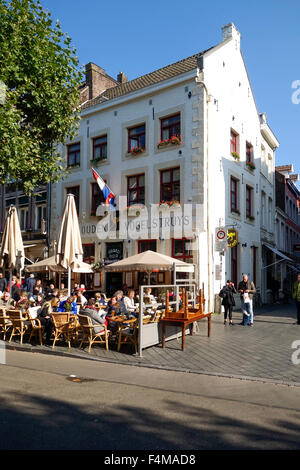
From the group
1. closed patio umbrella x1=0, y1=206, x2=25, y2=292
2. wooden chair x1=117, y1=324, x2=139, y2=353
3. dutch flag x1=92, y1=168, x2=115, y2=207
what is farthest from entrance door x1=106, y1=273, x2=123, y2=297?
wooden chair x1=117, y1=324, x2=139, y2=353

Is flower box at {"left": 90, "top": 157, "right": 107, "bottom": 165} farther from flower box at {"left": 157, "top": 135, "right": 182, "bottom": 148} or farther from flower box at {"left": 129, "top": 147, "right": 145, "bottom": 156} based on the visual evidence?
flower box at {"left": 157, "top": 135, "right": 182, "bottom": 148}

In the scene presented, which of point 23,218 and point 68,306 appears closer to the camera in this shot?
point 68,306

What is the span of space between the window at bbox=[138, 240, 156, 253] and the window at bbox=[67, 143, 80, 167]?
21.2 feet

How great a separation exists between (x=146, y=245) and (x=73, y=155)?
744 centimetres

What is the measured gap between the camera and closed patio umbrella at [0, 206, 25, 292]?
13.6 meters

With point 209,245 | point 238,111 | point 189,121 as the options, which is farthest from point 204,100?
point 209,245

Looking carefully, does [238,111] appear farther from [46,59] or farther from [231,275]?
[46,59]

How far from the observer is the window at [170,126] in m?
17.4

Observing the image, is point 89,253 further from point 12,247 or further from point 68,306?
point 68,306

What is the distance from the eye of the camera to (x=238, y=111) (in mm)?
20109

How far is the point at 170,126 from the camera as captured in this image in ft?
57.8

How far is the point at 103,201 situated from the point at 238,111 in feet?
28.0

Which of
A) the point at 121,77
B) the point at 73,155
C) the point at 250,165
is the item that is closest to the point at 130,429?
the point at 250,165

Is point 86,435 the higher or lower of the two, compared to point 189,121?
lower
